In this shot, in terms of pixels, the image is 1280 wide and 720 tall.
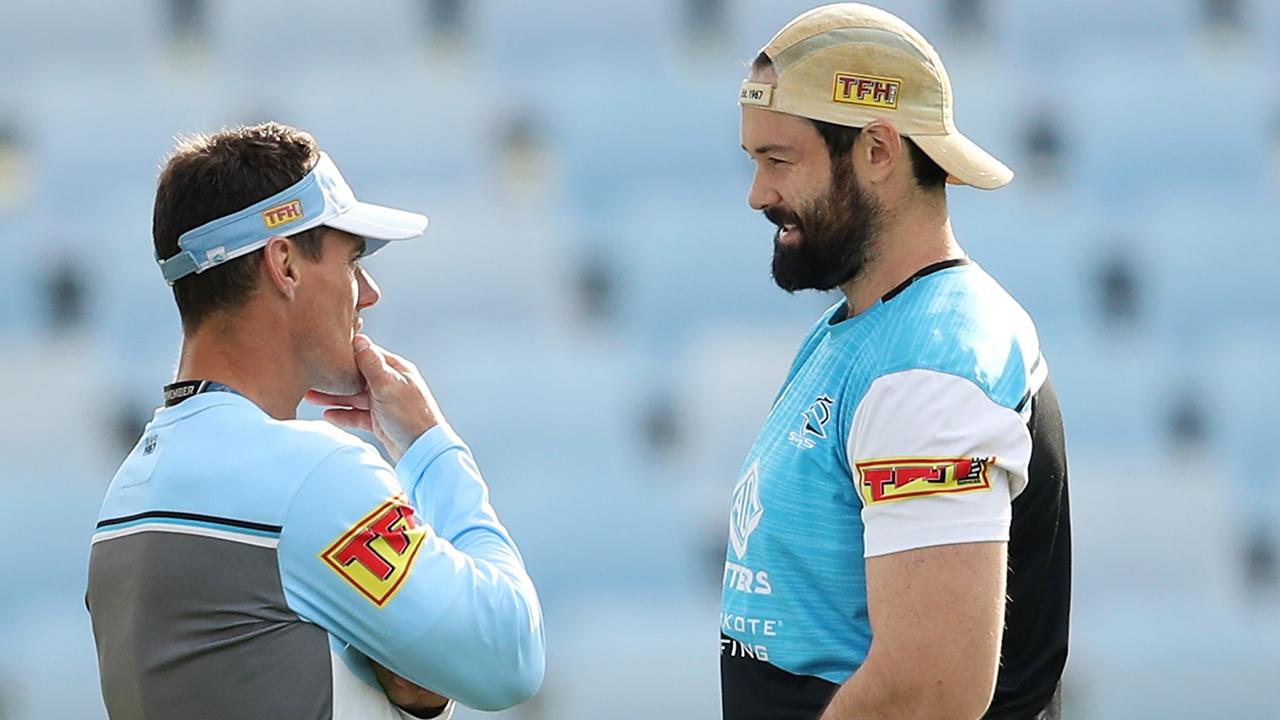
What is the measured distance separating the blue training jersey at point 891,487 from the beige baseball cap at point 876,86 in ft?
0.41

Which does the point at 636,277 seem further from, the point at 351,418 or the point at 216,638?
the point at 216,638

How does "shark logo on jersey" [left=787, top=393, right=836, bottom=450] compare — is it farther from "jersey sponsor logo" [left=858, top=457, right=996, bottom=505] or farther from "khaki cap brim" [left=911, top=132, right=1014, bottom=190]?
"khaki cap brim" [left=911, top=132, right=1014, bottom=190]

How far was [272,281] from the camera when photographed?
162cm

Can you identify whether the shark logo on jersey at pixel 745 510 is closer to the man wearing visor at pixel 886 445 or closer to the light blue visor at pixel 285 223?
the man wearing visor at pixel 886 445

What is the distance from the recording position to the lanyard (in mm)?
1604

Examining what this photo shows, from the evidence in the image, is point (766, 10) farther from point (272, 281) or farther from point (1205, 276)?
point (272, 281)

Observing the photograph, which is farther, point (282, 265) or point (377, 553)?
point (282, 265)

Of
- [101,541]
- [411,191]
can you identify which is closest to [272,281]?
[101,541]

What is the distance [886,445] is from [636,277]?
321cm

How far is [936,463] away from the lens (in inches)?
58.1

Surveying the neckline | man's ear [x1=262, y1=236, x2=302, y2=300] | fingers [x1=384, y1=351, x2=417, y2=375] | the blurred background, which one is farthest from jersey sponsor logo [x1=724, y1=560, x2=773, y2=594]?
the blurred background

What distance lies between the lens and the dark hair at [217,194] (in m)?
1.60

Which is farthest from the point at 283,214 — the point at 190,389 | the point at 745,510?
the point at 745,510

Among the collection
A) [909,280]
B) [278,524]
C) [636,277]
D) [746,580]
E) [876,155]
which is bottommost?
[636,277]
